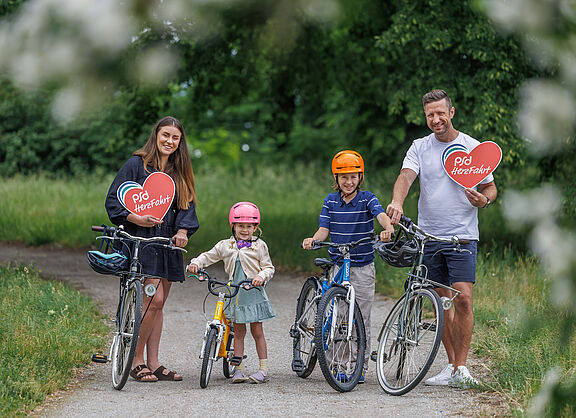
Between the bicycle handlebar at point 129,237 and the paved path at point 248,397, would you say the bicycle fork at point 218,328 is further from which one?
the bicycle handlebar at point 129,237

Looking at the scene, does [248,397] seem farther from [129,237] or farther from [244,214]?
[129,237]

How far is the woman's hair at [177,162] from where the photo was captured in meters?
5.50

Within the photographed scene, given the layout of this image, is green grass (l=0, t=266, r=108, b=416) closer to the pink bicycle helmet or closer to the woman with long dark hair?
the woman with long dark hair

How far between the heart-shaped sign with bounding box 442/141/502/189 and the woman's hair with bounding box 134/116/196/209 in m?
1.71

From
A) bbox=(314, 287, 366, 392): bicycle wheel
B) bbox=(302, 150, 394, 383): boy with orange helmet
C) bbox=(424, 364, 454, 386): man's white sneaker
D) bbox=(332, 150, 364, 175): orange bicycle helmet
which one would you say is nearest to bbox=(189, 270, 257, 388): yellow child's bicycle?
bbox=(314, 287, 366, 392): bicycle wheel

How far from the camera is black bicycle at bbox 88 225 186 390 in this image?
5.09 meters

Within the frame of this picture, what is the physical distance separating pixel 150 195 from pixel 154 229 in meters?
0.30

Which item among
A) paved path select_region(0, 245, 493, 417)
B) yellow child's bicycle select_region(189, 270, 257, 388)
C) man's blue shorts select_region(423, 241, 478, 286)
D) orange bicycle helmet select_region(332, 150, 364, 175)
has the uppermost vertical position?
orange bicycle helmet select_region(332, 150, 364, 175)

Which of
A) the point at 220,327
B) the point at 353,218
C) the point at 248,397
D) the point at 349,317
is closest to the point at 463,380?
the point at 349,317

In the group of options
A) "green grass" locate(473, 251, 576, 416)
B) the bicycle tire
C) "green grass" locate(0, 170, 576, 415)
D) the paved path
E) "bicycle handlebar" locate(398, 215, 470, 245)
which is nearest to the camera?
"green grass" locate(473, 251, 576, 416)

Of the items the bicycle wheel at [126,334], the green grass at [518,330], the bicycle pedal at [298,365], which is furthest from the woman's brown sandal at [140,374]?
the green grass at [518,330]

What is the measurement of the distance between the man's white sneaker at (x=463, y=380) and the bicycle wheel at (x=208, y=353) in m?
1.53

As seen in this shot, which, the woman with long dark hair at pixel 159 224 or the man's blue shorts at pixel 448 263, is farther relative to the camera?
the woman with long dark hair at pixel 159 224

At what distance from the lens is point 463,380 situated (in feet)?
17.0
